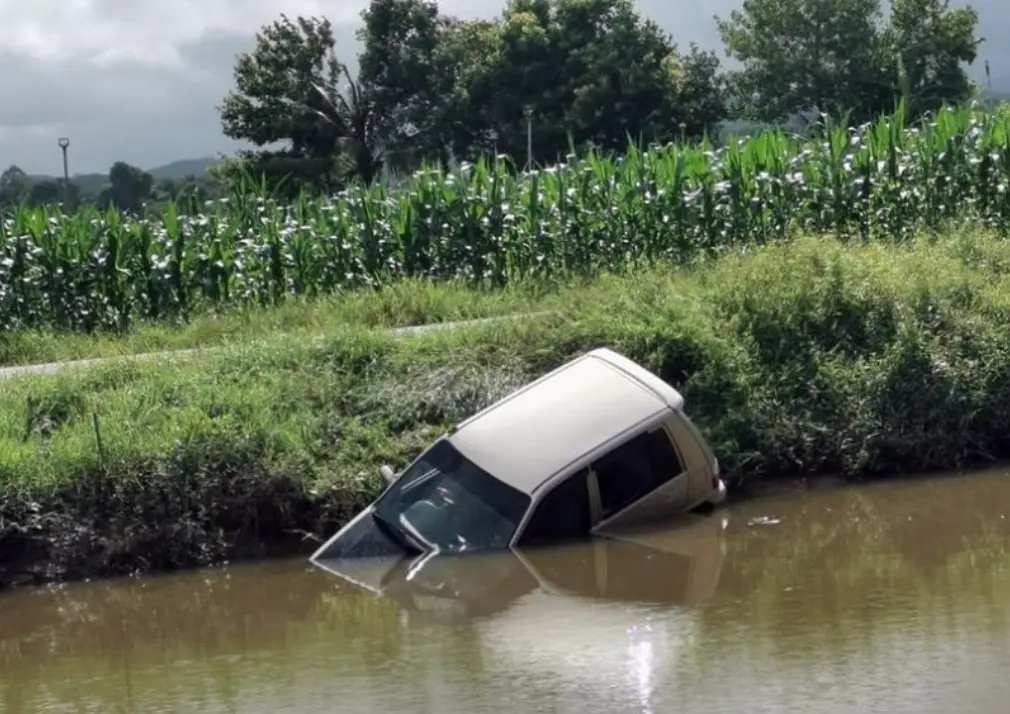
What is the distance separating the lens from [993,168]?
17.4 m

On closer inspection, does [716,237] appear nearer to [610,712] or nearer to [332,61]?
[610,712]

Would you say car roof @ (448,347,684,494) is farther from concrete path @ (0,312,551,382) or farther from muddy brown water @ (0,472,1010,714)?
concrete path @ (0,312,551,382)

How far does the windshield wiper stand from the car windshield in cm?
2

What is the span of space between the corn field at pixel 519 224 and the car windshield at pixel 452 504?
20.8 ft

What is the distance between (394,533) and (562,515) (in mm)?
1150

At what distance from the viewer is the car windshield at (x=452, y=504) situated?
1043cm

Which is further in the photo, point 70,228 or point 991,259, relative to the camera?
point 70,228

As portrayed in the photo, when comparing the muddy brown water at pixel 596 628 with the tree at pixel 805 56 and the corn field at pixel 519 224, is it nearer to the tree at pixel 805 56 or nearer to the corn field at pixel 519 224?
the corn field at pixel 519 224

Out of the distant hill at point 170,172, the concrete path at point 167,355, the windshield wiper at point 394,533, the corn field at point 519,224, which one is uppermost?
the distant hill at point 170,172

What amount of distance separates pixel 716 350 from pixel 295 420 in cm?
356

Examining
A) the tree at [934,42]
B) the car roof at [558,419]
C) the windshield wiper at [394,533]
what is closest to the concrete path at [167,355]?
the car roof at [558,419]

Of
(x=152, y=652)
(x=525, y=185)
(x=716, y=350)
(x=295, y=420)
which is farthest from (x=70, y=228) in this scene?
(x=152, y=652)

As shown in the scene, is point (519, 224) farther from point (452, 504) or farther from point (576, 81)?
point (576, 81)

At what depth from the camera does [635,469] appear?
10.8 meters
